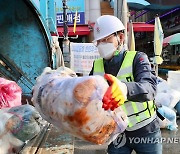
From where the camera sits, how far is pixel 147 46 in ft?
62.2

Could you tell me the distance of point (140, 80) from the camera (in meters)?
1.64

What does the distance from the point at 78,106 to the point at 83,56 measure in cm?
476

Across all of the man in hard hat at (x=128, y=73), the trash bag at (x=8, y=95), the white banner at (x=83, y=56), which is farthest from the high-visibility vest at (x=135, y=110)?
the white banner at (x=83, y=56)

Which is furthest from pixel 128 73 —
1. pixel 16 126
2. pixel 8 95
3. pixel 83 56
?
pixel 83 56

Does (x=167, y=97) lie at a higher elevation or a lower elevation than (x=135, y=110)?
lower

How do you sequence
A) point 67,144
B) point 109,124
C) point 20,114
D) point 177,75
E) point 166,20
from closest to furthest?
1. point 109,124
2. point 20,114
3. point 67,144
4. point 177,75
5. point 166,20

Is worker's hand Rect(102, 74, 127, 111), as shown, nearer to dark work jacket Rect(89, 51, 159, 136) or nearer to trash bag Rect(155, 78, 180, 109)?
dark work jacket Rect(89, 51, 159, 136)

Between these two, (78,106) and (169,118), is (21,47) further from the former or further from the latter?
(78,106)

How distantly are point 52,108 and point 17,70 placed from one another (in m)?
3.08

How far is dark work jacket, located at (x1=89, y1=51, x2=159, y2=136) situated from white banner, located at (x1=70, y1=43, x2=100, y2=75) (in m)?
3.91

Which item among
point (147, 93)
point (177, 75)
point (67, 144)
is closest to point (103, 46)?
point (147, 93)

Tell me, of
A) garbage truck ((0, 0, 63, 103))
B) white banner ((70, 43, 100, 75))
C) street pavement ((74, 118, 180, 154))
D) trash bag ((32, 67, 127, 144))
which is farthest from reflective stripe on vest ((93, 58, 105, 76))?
white banner ((70, 43, 100, 75))

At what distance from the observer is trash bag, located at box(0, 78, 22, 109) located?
107 inches

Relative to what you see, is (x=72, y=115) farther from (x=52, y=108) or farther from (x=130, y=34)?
(x=130, y=34)
